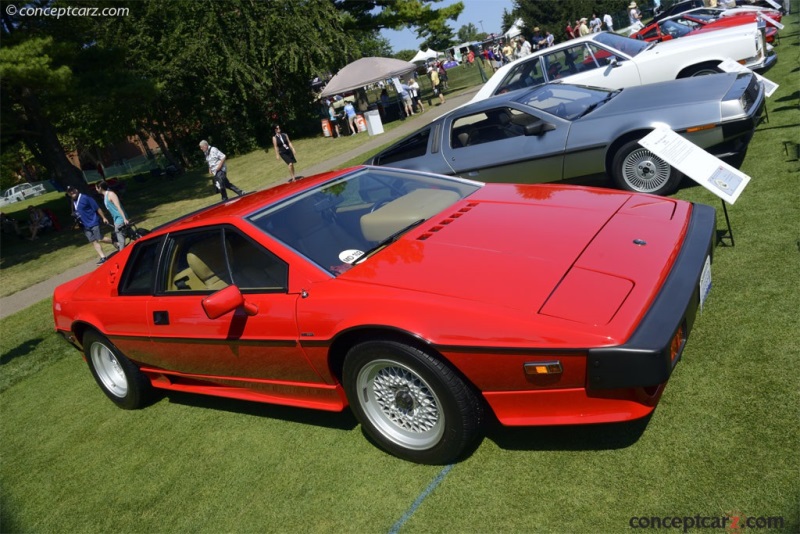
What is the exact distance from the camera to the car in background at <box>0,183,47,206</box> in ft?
155

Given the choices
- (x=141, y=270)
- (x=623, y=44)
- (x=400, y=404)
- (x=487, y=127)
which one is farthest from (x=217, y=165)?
(x=400, y=404)

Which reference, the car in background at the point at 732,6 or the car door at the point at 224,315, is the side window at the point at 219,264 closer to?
the car door at the point at 224,315

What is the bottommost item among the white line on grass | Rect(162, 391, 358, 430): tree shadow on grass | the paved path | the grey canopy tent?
the paved path

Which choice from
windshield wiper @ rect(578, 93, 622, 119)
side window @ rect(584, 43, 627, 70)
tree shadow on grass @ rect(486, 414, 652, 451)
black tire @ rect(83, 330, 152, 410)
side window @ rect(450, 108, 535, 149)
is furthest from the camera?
side window @ rect(584, 43, 627, 70)

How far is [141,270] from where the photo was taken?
14.3 ft

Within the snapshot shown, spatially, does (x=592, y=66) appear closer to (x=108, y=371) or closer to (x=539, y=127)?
(x=539, y=127)

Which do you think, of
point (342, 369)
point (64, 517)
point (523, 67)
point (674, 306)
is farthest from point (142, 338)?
point (523, 67)

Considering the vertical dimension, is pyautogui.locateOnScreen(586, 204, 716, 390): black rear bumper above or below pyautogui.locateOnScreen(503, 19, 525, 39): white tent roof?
below

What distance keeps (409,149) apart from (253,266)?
440 centimetres

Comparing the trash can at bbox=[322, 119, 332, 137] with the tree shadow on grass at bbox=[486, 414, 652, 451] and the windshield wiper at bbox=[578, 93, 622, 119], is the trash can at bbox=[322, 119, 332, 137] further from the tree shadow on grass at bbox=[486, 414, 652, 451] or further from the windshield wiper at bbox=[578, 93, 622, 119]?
the tree shadow on grass at bbox=[486, 414, 652, 451]

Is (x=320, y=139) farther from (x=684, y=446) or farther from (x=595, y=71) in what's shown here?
(x=684, y=446)

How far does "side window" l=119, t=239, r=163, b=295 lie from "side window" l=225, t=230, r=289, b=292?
0.75 metres

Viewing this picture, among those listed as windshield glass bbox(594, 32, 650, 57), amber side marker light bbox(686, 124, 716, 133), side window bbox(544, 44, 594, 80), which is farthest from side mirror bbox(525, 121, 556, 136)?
windshield glass bbox(594, 32, 650, 57)

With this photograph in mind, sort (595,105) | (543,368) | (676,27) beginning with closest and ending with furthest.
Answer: (543,368) < (595,105) < (676,27)
